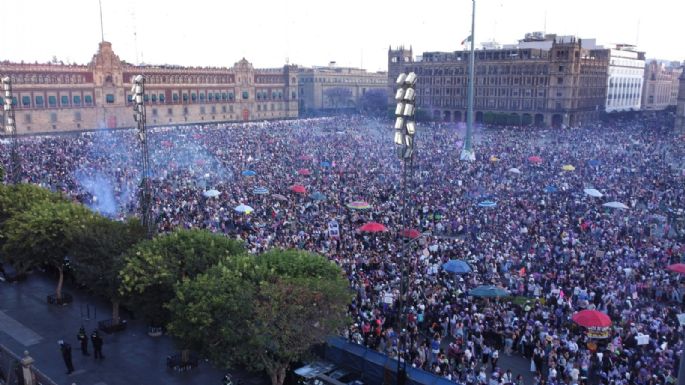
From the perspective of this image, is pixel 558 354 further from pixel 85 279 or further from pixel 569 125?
pixel 569 125

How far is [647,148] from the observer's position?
53.4 metres

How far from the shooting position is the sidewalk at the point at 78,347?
16703 mm

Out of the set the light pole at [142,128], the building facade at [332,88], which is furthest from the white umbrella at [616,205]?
the building facade at [332,88]

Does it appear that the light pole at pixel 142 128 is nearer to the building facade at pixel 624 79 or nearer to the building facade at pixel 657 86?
the building facade at pixel 624 79

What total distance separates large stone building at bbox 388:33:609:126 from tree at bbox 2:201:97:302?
276 feet

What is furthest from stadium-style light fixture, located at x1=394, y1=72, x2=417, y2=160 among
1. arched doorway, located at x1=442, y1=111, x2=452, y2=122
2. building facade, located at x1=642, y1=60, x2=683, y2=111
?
building facade, located at x1=642, y1=60, x2=683, y2=111

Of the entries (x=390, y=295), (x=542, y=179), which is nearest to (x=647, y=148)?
(x=542, y=179)

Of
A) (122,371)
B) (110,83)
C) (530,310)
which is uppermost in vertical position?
(110,83)

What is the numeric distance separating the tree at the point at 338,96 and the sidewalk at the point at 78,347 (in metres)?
110

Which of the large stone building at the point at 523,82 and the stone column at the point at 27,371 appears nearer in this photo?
the stone column at the point at 27,371

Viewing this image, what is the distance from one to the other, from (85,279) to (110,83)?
230ft

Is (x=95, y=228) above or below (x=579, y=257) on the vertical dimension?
above

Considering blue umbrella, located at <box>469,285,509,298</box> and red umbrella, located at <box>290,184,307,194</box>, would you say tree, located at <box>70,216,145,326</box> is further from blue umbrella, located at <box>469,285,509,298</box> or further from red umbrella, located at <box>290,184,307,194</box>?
red umbrella, located at <box>290,184,307,194</box>

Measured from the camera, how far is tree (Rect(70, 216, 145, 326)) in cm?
1872
